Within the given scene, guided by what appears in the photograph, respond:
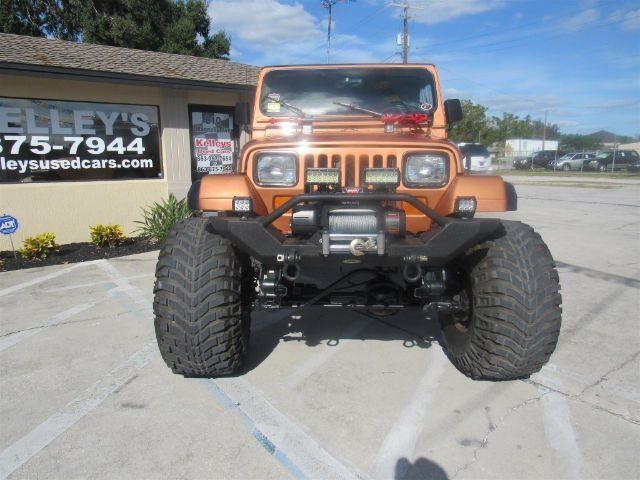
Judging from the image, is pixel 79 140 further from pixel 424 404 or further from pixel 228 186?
pixel 424 404

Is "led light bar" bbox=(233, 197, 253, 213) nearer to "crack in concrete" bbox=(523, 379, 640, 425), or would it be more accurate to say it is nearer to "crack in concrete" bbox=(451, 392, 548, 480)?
"crack in concrete" bbox=(451, 392, 548, 480)

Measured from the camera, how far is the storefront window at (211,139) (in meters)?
9.30

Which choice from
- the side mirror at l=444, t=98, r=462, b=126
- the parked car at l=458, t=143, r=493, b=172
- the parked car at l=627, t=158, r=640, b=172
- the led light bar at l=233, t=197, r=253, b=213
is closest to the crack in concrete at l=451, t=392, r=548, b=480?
the led light bar at l=233, t=197, r=253, b=213

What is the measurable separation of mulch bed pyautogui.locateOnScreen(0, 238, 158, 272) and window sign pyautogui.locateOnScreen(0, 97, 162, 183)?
1183 mm

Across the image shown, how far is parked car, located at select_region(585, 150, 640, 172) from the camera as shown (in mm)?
33306

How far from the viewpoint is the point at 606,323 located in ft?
13.9

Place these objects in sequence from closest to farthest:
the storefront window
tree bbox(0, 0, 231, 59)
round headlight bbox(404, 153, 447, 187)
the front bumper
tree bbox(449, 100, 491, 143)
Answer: the front bumper < round headlight bbox(404, 153, 447, 187) < the storefront window < tree bbox(0, 0, 231, 59) < tree bbox(449, 100, 491, 143)

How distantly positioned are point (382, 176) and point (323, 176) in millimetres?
350

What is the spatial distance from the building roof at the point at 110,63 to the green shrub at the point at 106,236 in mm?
2426

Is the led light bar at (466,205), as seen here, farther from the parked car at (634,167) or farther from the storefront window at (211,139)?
the parked car at (634,167)

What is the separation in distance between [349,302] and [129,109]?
6.83m

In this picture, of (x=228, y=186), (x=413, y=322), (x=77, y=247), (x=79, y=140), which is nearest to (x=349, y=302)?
(x=228, y=186)

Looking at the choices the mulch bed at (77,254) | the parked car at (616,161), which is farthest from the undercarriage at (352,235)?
the parked car at (616,161)

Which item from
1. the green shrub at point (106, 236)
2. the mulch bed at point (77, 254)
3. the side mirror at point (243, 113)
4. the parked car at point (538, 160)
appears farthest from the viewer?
the parked car at point (538, 160)
